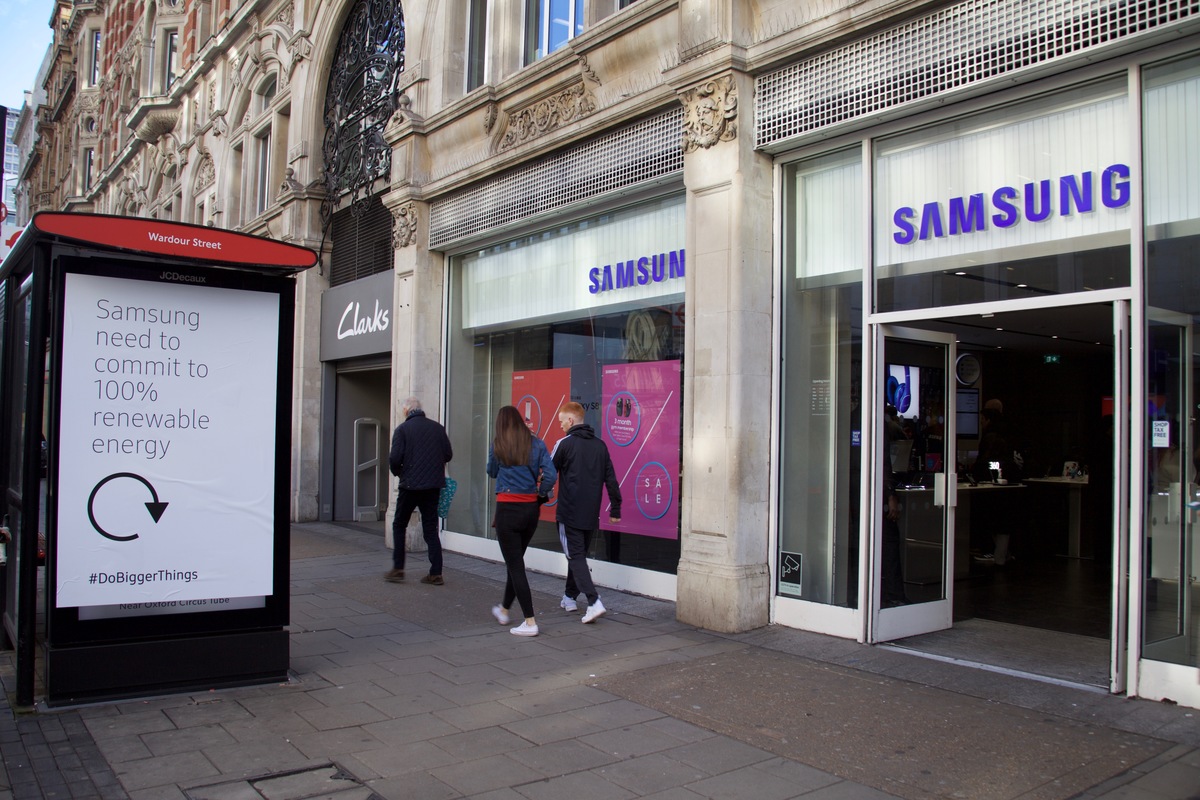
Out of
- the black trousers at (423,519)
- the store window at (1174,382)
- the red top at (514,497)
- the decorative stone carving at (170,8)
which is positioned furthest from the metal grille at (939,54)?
the decorative stone carving at (170,8)

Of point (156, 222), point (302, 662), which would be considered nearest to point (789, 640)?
point (302, 662)

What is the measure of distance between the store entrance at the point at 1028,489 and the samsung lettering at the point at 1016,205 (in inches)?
36.8

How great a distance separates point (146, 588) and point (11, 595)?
1.52m

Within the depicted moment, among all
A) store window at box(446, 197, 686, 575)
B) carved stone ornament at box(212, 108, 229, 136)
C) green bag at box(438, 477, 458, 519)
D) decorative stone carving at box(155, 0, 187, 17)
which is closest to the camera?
store window at box(446, 197, 686, 575)

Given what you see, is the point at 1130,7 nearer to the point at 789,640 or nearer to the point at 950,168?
the point at 950,168

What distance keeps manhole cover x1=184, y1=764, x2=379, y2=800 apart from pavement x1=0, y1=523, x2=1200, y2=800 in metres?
0.01

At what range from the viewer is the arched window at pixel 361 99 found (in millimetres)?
14055

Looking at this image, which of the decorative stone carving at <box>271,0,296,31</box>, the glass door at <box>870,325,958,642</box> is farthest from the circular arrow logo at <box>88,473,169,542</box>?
the decorative stone carving at <box>271,0,296,31</box>

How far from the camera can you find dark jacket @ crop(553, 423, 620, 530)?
755 cm

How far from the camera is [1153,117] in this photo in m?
5.32

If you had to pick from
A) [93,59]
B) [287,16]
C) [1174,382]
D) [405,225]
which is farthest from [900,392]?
[93,59]

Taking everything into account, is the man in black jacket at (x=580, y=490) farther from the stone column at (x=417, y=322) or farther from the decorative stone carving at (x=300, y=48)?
the decorative stone carving at (x=300, y=48)

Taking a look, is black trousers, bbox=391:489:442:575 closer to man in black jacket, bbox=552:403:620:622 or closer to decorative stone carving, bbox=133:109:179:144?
man in black jacket, bbox=552:403:620:622

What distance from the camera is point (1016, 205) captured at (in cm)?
599
